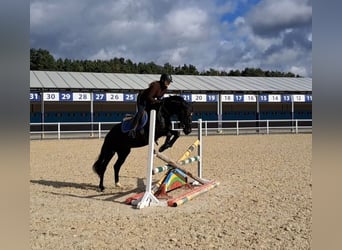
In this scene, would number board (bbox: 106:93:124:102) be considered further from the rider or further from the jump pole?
the jump pole

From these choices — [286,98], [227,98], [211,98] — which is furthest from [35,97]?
[286,98]

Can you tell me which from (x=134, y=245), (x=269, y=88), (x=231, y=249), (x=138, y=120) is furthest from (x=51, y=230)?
(x=269, y=88)

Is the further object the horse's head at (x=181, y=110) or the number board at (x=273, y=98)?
the number board at (x=273, y=98)

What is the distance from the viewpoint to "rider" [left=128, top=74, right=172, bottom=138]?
6.34m

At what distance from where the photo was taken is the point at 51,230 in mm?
4430

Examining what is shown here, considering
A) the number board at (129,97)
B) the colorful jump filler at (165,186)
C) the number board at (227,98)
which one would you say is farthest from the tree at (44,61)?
the colorful jump filler at (165,186)

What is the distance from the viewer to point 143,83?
97.3ft

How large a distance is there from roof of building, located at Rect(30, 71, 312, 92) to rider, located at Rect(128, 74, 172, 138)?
1974 cm

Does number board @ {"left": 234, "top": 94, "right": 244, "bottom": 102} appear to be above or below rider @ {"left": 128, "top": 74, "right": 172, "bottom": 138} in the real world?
above

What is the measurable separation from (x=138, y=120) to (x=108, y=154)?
129 centimetres

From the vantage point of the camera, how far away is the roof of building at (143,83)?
2669 centimetres

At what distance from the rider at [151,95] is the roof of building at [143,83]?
1974 cm

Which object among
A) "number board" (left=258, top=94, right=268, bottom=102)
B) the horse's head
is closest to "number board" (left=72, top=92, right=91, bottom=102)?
"number board" (left=258, top=94, right=268, bottom=102)

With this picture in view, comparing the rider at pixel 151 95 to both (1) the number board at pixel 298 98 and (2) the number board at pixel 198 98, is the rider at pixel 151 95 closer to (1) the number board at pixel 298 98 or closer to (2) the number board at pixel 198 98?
(2) the number board at pixel 198 98
